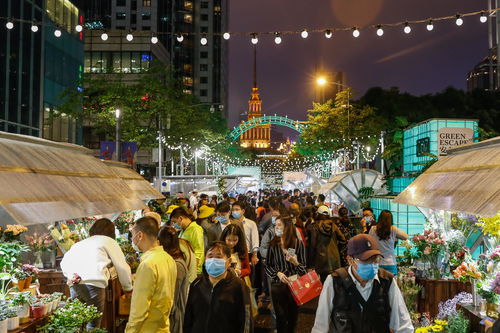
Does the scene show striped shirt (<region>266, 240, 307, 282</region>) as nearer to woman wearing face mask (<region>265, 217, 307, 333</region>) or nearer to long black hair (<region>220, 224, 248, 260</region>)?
woman wearing face mask (<region>265, 217, 307, 333</region>)

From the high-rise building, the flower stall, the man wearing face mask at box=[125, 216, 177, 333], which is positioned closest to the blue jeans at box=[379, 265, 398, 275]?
the flower stall

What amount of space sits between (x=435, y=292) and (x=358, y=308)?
439 centimetres

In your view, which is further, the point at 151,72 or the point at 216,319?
the point at 151,72

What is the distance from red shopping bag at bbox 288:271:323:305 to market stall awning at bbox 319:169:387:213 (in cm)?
1502

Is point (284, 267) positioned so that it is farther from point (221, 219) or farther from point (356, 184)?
point (356, 184)

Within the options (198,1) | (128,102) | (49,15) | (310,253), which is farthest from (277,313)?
(198,1)

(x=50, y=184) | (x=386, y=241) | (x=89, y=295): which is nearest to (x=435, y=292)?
(x=386, y=241)

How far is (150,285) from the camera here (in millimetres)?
5168

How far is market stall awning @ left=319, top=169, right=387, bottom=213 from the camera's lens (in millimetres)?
22547

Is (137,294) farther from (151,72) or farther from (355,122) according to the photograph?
(355,122)

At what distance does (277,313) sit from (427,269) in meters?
2.52

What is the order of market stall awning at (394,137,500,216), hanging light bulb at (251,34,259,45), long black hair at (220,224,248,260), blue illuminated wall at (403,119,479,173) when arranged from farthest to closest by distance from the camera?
blue illuminated wall at (403,119,479,173)
hanging light bulb at (251,34,259,45)
long black hair at (220,224,248,260)
market stall awning at (394,137,500,216)

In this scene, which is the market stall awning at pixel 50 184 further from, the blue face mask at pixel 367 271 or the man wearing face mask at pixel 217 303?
the blue face mask at pixel 367 271

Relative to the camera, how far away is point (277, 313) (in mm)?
8117
